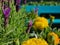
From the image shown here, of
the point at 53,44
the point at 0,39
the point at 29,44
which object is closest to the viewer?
the point at 29,44

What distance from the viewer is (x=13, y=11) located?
2180mm

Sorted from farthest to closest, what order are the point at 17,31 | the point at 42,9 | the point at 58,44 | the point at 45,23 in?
the point at 42,9, the point at 45,23, the point at 17,31, the point at 58,44

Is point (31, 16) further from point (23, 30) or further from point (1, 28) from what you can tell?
point (1, 28)

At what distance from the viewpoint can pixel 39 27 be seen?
208 centimetres

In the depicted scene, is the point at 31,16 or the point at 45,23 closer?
the point at 45,23

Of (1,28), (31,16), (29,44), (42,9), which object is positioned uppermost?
(29,44)

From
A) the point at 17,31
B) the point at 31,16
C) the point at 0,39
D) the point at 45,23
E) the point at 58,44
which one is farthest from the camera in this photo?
the point at 31,16

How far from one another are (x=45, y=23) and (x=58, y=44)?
2.35 ft

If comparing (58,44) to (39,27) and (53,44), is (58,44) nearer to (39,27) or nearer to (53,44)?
(53,44)

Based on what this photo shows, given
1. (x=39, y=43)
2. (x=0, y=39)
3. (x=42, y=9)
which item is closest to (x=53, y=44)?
(x=39, y=43)

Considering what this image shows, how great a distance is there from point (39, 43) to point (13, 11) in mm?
1050

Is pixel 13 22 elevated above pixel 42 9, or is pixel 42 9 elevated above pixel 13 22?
pixel 13 22

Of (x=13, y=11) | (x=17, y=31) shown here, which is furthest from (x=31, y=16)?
(x=17, y=31)

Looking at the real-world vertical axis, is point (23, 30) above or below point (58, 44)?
below
